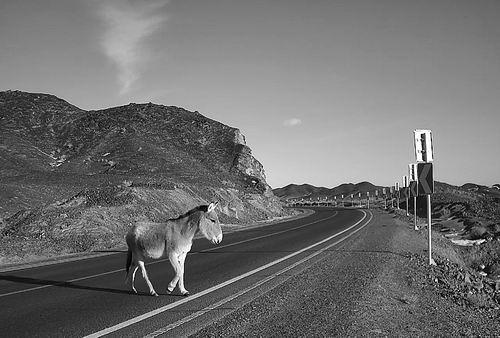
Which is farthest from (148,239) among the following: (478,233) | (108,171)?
(108,171)

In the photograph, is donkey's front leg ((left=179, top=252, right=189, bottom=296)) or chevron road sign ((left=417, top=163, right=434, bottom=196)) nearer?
donkey's front leg ((left=179, top=252, right=189, bottom=296))

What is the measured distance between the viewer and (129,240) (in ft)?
29.3

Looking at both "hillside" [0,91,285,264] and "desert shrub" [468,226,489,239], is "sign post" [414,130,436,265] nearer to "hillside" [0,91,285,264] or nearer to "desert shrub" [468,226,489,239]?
"hillside" [0,91,285,264]

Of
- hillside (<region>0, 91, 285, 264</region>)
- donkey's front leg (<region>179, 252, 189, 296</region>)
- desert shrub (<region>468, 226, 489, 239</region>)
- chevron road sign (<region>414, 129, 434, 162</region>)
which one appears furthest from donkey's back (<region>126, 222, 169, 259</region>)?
desert shrub (<region>468, 226, 489, 239</region>)

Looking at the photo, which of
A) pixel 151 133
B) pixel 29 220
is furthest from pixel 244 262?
pixel 151 133

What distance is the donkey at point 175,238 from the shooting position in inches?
339

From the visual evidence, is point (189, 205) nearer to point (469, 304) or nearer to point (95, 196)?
point (95, 196)

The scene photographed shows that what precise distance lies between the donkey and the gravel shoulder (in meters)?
1.60

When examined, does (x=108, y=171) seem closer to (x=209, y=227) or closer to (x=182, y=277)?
(x=182, y=277)

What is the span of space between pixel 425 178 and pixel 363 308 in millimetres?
6662

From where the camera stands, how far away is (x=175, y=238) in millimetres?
8648

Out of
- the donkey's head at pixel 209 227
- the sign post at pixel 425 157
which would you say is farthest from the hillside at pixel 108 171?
the sign post at pixel 425 157

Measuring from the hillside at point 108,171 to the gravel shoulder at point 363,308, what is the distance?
13540mm

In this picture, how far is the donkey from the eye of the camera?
339 inches
